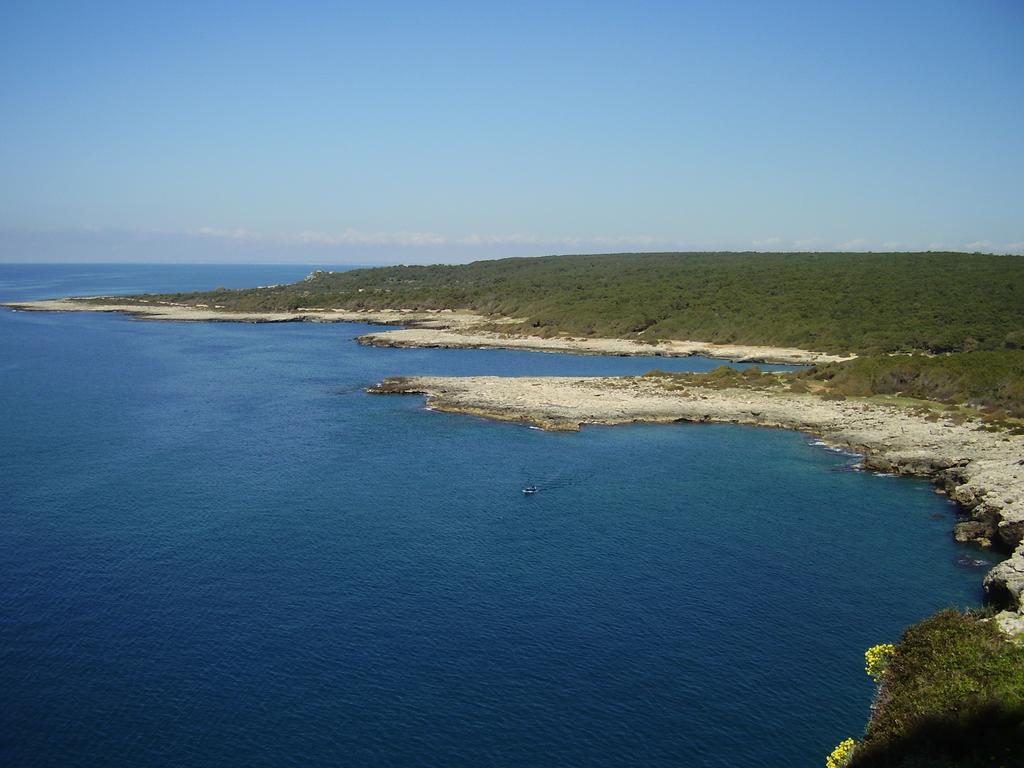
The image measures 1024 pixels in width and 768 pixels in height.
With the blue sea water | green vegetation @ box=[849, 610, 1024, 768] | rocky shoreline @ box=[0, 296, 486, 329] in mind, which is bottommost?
the blue sea water

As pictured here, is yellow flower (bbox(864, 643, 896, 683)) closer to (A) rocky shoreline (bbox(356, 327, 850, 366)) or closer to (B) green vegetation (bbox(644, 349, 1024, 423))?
(B) green vegetation (bbox(644, 349, 1024, 423))

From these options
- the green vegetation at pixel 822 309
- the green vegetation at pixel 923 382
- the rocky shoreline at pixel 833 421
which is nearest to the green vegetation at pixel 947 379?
the green vegetation at pixel 923 382

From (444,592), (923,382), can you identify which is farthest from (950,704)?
(923,382)

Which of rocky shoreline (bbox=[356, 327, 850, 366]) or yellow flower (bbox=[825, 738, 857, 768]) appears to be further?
rocky shoreline (bbox=[356, 327, 850, 366])

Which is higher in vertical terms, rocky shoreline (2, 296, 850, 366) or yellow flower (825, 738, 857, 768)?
rocky shoreline (2, 296, 850, 366)

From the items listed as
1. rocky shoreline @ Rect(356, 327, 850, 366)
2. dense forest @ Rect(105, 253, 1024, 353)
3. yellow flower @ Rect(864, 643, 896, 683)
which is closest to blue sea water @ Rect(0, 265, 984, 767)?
yellow flower @ Rect(864, 643, 896, 683)

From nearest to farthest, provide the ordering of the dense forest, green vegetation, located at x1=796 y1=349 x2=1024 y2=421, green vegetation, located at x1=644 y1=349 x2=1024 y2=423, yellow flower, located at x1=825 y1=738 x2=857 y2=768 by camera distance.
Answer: yellow flower, located at x1=825 y1=738 x2=857 y2=768 < green vegetation, located at x1=644 y1=349 x2=1024 y2=423 < green vegetation, located at x1=796 y1=349 x2=1024 y2=421 < the dense forest

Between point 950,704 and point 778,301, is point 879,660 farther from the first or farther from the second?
point 778,301

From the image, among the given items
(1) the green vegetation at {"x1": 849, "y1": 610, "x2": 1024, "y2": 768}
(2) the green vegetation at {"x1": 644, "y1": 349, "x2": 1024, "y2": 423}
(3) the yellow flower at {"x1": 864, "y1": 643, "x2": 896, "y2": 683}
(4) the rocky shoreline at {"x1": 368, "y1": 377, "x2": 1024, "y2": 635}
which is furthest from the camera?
(2) the green vegetation at {"x1": 644, "y1": 349, "x2": 1024, "y2": 423}
